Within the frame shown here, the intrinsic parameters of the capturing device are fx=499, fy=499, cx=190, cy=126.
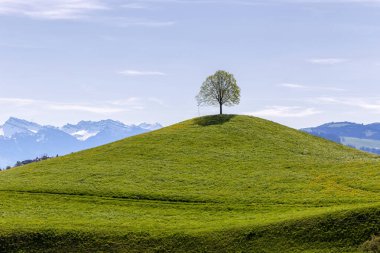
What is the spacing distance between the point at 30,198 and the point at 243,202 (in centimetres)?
3310

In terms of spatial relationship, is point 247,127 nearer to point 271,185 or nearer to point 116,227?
point 271,185

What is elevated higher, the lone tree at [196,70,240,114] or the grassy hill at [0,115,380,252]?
the lone tree at [196,70,240,114]

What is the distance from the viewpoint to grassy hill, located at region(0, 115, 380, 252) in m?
53.2

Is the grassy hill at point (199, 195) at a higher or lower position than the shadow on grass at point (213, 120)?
lower

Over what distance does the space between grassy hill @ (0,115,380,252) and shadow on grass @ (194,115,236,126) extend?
3.67ft

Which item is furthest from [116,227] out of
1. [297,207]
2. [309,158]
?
[309,158]

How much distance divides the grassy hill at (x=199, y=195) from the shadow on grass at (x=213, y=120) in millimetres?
1118

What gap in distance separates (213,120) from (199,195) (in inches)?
2477

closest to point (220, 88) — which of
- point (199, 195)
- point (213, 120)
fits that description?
point (213, 120)

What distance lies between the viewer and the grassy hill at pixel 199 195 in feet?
174

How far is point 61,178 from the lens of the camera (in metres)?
90.7

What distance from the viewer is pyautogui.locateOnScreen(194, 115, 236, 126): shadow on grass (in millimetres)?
135413

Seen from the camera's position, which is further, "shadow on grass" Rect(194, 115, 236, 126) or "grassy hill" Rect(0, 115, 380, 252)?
"shadow on grass" Rect(194, 115, 236, 126)

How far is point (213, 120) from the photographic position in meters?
138
